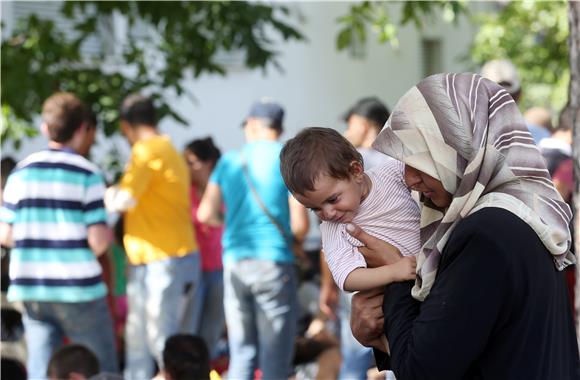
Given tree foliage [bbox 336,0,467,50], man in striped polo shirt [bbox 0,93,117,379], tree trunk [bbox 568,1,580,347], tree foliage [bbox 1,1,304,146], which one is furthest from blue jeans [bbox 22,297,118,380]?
tree trunk [bbox 568,1,580,347]

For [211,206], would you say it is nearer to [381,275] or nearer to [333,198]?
[333,198]

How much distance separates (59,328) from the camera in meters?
6.09

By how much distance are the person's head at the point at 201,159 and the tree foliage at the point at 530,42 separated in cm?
629

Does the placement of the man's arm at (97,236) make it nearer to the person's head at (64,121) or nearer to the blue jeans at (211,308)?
the person's head at (64,121)

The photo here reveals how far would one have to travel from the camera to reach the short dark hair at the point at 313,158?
9.47 feet

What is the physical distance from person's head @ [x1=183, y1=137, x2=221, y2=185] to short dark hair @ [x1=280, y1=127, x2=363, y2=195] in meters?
4.87

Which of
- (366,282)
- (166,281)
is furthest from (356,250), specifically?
(166,281)

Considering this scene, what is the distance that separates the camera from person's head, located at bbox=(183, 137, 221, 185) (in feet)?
25.5

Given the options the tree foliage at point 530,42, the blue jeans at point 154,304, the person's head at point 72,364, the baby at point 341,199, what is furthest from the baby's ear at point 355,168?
the tree foliage at point 530,42

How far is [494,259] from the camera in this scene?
2.35 meters

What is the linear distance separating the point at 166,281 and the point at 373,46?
37.3 feet

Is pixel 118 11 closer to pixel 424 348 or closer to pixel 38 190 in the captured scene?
pixel 38 190

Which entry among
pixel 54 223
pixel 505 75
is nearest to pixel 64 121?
pixel 54 223

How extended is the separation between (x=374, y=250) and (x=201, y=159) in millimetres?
5051
